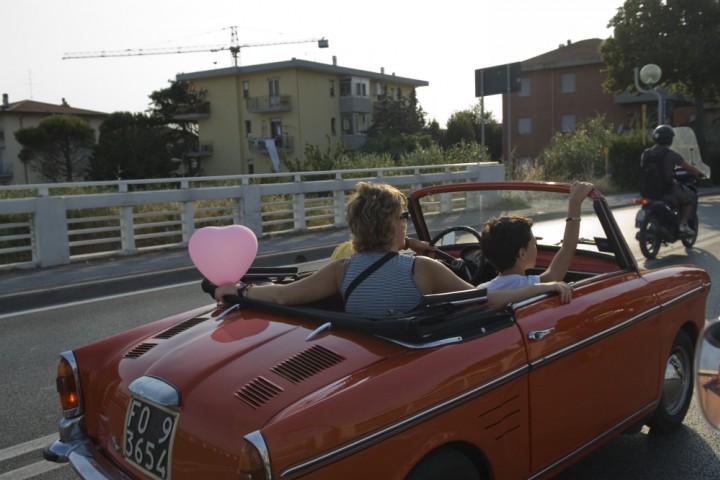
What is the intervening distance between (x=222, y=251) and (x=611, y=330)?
74.2 inches

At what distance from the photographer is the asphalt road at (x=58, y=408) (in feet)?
11.8

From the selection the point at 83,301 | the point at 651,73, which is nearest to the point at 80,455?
the point at 83,301

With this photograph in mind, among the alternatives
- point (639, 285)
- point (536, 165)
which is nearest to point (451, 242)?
point (639, 285)

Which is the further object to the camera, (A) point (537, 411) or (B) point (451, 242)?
(B) point (451, 242)

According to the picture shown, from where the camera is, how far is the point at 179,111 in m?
68.0

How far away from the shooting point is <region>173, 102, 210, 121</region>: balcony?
66.4m

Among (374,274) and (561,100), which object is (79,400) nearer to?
(374,274)

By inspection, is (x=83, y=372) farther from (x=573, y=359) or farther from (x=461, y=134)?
(x=461, y=134)

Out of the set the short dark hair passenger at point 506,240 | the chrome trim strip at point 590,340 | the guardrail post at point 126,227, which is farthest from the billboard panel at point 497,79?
the short dark hair passenger at point 506,240

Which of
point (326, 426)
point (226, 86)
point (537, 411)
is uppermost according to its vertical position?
point (226, 86)

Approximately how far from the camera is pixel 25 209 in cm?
1047

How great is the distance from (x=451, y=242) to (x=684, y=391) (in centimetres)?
165

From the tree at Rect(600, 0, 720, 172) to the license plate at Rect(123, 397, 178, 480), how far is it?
3267cm

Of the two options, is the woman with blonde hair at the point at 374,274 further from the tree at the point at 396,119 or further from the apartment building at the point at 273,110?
the tree at the point at 396,119
